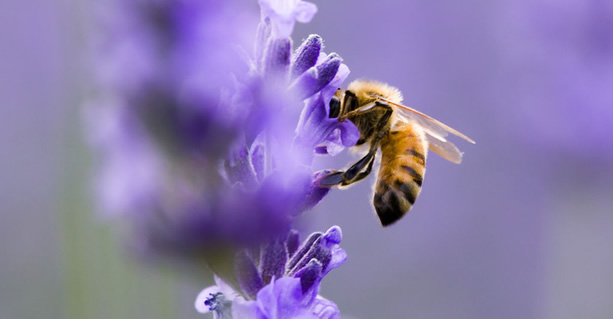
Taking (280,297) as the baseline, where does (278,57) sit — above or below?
above

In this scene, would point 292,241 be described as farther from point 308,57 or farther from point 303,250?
point 308,57

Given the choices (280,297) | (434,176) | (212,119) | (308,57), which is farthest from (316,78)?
(434,176)

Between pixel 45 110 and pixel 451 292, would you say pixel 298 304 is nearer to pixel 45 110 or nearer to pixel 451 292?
pixel 45 110

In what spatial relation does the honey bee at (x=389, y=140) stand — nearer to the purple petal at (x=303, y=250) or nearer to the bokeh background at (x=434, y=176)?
the purple petal at (x=303, y=250)

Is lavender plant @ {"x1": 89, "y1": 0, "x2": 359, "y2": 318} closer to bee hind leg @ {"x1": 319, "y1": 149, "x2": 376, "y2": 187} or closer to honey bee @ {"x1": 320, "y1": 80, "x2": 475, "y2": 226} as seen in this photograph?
bee hind leg @ {"x1": 319, "y1": 149, "x2": 376, "y2": 187}

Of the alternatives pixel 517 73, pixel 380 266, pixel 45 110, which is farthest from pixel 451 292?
pixel 45 110

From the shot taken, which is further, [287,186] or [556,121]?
[556,121]
